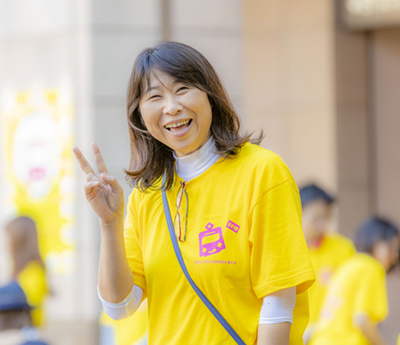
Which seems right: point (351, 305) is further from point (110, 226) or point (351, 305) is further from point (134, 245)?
point (110, 226)

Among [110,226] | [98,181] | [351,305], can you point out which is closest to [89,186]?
[98,181]

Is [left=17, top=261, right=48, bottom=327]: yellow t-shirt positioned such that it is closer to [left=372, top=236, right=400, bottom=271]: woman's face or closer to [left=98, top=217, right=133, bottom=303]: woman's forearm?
[left=372, top=236, right=400, bottom=271]: woman's face

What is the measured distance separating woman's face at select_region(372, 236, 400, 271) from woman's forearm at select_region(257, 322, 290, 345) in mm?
2902

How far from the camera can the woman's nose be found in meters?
2.06

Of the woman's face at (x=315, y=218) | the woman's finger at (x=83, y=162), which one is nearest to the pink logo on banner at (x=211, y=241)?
the woman's finger at (x=83, y=162)

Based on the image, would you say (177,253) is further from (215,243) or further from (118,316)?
(118,316)

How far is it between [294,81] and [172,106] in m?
5.68

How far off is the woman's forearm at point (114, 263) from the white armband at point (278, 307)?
496 millimetres

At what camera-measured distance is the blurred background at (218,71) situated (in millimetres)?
6703

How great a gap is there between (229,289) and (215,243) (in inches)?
6.0

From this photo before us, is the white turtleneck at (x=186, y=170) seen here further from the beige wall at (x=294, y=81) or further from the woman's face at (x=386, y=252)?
the beige wall at (x=294, y=81)

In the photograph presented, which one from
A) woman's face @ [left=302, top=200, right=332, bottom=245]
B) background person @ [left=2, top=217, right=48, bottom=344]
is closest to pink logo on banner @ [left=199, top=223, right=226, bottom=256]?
background person @ [left=2, top=217, right=48, bottom=344]

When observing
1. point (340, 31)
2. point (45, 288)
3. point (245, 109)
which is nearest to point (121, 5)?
point (245, 109)

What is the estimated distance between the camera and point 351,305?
164 inches
